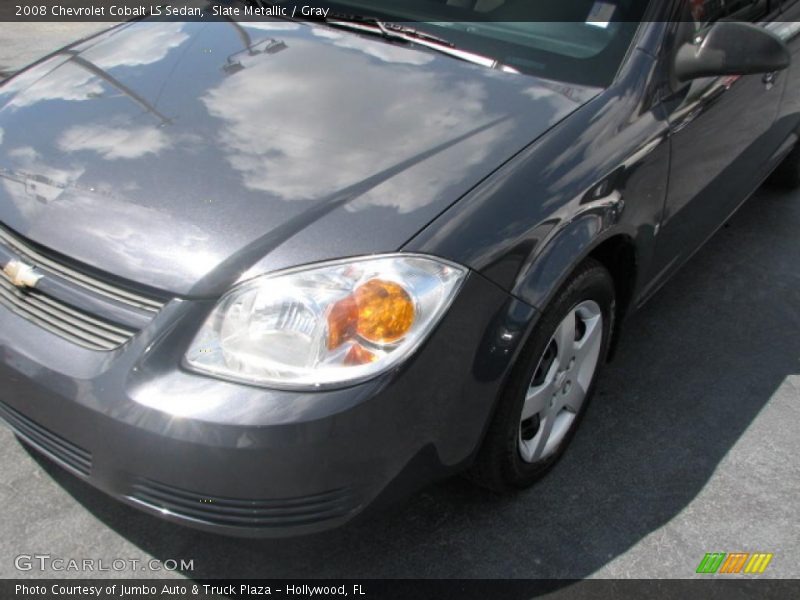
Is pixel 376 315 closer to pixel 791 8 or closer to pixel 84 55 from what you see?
pixel 84 55

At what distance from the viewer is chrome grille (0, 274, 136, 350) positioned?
188cm

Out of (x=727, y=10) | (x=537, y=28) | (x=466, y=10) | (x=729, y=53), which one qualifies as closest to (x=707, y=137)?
(x=729, y=53)

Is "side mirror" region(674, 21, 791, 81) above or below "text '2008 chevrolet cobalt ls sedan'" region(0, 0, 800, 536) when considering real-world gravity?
above

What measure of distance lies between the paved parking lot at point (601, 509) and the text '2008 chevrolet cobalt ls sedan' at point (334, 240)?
0.18 meters

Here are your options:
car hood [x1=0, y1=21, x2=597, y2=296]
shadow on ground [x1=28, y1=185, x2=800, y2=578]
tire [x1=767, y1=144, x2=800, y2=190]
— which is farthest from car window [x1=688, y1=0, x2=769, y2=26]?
tire [x1=767, y1=144, x2=800, y2=190]

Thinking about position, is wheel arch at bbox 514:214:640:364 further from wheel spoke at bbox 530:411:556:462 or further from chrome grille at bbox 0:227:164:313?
chrome grille at bbox 0:227:164:313

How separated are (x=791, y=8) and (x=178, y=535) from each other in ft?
10.4

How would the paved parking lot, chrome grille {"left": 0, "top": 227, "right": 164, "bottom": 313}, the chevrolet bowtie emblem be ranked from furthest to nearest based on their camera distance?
the paved parking lot, the chevrolet bowtie emblem, chrome grille {"left": 0, "top": 227, "right": 164, "bottom": 313}

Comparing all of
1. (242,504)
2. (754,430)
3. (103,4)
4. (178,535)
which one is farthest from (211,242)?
(103,4)

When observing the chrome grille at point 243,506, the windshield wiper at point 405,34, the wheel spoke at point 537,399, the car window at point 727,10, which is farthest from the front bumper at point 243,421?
the car window at point 727,10

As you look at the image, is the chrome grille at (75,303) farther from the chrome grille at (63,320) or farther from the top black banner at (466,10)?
the top black banner at (466,10)

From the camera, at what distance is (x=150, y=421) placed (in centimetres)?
176

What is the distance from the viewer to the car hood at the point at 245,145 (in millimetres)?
1876

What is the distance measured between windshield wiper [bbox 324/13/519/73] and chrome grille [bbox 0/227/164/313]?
3.95ft
